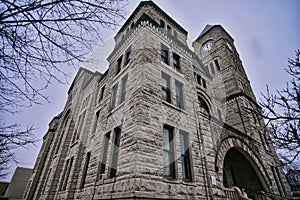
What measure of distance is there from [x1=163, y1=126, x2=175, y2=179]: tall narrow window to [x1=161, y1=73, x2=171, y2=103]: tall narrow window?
1751 millimetres

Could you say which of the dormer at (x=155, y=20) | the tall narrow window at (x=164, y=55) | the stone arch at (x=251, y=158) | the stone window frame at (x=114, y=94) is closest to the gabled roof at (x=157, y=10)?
the dormer at (x=155, y=20)

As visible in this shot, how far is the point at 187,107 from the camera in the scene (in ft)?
29.6

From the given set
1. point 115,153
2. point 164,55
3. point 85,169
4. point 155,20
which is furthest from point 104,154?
point 155,20

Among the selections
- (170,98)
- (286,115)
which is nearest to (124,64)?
(170,98)

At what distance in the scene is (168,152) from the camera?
6.90m

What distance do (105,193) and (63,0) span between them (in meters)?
6.73

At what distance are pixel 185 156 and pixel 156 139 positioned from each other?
1947 mm

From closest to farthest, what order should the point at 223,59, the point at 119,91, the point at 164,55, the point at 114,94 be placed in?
1. the point at 119,91
2. the point at 164,55
3. the point at 114,94
4. the point at 223,59

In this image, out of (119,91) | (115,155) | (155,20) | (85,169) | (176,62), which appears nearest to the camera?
(115,155)

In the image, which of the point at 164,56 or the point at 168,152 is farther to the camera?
the point at 164,56

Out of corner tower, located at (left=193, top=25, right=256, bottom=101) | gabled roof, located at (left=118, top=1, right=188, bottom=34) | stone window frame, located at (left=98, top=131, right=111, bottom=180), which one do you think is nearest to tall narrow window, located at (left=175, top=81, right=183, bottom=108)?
stone window frame, located at (left=98, top=131, right=111, bottom=180)

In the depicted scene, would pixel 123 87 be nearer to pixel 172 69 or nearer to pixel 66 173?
pixel 172 69

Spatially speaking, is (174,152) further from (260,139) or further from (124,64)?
(260,139)

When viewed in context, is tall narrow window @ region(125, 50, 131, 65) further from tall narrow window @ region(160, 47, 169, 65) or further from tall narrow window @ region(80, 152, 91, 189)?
tall narrow window @ region(80, 152, 91, 189)
